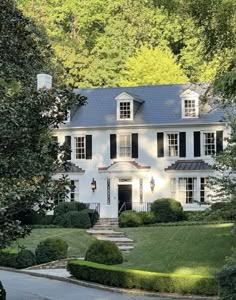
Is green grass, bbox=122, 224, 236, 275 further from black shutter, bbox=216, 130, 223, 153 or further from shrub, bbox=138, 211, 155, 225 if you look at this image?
black shutter, bbox=216, 130, 223, 153

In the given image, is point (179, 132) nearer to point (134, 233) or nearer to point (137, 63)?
point (134, 233)

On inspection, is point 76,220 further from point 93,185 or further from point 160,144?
point 160,144

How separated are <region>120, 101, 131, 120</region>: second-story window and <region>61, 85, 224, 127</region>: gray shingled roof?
0.40m

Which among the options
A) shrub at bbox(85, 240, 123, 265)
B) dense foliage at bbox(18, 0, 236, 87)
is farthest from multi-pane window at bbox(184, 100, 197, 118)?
shrub at bbox(85, 240, 123, 265)

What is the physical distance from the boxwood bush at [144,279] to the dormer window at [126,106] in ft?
58.8

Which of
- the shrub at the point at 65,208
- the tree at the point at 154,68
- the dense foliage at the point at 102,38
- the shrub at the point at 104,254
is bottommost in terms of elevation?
the shrub at the point at 104,254

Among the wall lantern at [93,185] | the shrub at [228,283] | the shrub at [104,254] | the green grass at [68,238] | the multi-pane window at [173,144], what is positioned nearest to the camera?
the shrub at [228,283]

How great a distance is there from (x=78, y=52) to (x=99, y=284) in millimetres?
35074

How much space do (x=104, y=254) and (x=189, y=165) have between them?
50.1 ft

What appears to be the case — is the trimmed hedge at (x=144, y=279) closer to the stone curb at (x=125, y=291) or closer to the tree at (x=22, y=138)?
the stone curb at (x=125, y=291)

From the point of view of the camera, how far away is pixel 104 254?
19625 millimetres

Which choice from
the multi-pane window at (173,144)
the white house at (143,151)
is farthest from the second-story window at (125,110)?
the multi-pane window at (173,144)

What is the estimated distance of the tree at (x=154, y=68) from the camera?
45000 millimetres

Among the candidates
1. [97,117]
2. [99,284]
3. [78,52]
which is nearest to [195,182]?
[97,117]
